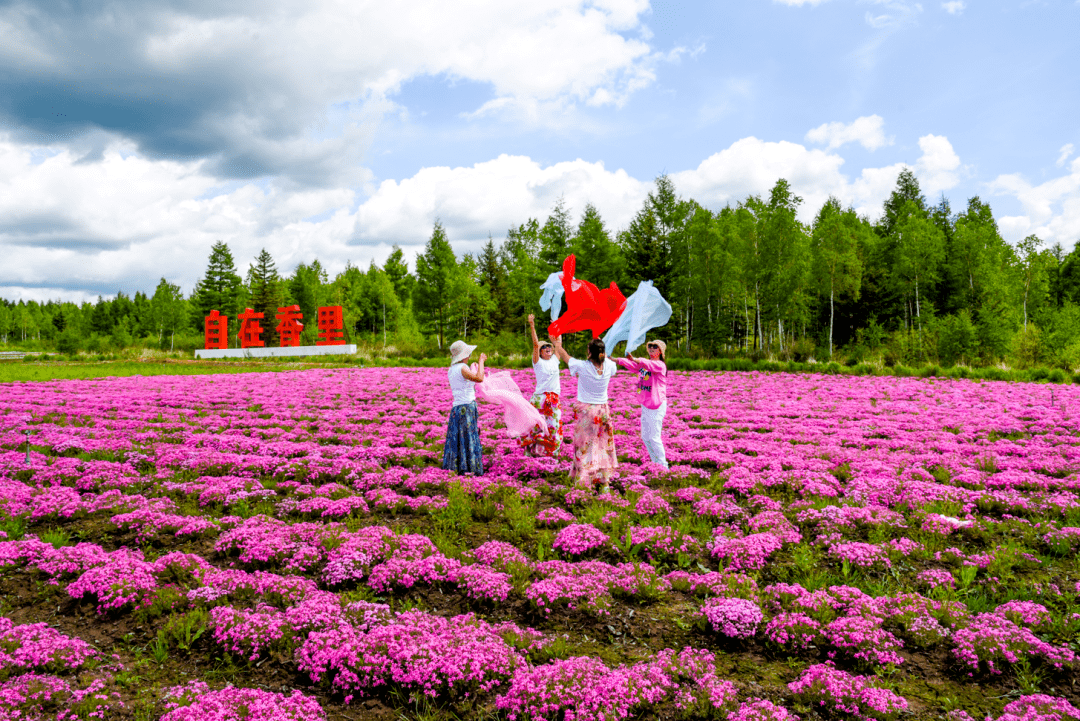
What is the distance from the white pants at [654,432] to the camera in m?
10.3

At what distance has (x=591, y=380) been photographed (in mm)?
9555

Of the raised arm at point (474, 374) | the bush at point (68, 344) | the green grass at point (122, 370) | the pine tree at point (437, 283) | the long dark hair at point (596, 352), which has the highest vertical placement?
the pine tree at point (437, 283)

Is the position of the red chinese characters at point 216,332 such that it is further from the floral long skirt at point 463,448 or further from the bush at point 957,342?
→ the bush at point 957,342

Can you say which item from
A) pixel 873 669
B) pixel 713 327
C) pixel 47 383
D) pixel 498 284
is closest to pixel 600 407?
pixel 873 669

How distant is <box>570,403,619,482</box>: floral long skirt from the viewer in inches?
377

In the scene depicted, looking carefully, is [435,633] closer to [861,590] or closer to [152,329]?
[861,590]

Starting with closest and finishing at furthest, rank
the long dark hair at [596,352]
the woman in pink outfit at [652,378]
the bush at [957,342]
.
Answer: the long dark hair at [596,352] < the woman in pink outfit at [652,378] < the bush at [957,342]

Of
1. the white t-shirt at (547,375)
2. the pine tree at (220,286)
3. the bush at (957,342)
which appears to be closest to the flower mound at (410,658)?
the white t-shirt at (547,375)

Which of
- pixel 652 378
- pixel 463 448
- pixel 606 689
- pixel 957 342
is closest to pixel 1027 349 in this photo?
pixel 957 342

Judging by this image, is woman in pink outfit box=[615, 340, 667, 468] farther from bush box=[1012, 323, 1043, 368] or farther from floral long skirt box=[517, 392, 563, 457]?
bush box=[1012, 323, 1043, 368]

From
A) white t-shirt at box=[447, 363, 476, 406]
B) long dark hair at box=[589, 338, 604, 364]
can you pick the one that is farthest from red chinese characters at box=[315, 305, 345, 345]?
long dark hair at box=[589, 338, 604, 364]

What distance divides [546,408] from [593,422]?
2.35 meters

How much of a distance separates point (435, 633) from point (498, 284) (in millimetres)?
63523

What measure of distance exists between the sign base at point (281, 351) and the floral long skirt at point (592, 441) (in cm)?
4399
